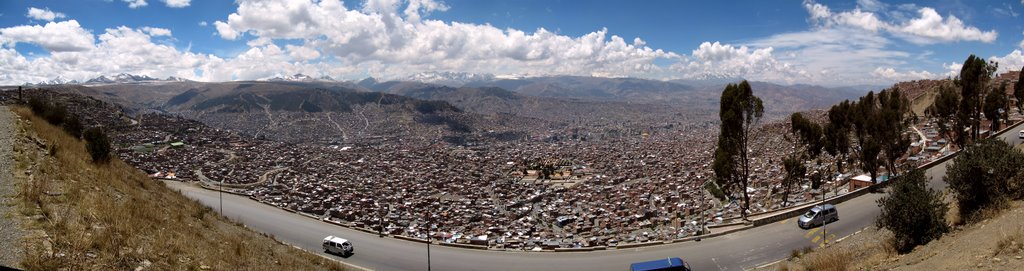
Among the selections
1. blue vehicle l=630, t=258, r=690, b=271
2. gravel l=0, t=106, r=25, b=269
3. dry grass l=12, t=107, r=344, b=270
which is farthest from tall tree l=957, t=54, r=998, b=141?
gravel l=0, t=106, r=25, b=269

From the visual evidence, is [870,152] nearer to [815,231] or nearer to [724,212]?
[724,212]

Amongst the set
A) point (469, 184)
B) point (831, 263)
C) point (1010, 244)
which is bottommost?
point (469, 184)

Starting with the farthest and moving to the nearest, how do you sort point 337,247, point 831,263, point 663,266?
point 337,247
point 663,266
point 831,263

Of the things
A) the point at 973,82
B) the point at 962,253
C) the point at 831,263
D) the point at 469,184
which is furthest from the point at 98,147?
the point at 469,184

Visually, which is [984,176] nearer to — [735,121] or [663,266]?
[663,266]

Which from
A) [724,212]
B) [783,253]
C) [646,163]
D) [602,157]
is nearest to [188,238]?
[783,253]

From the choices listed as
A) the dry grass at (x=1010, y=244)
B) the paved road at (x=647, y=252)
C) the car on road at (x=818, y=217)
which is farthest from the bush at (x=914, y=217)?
the car on road at (x=818, y=217)
